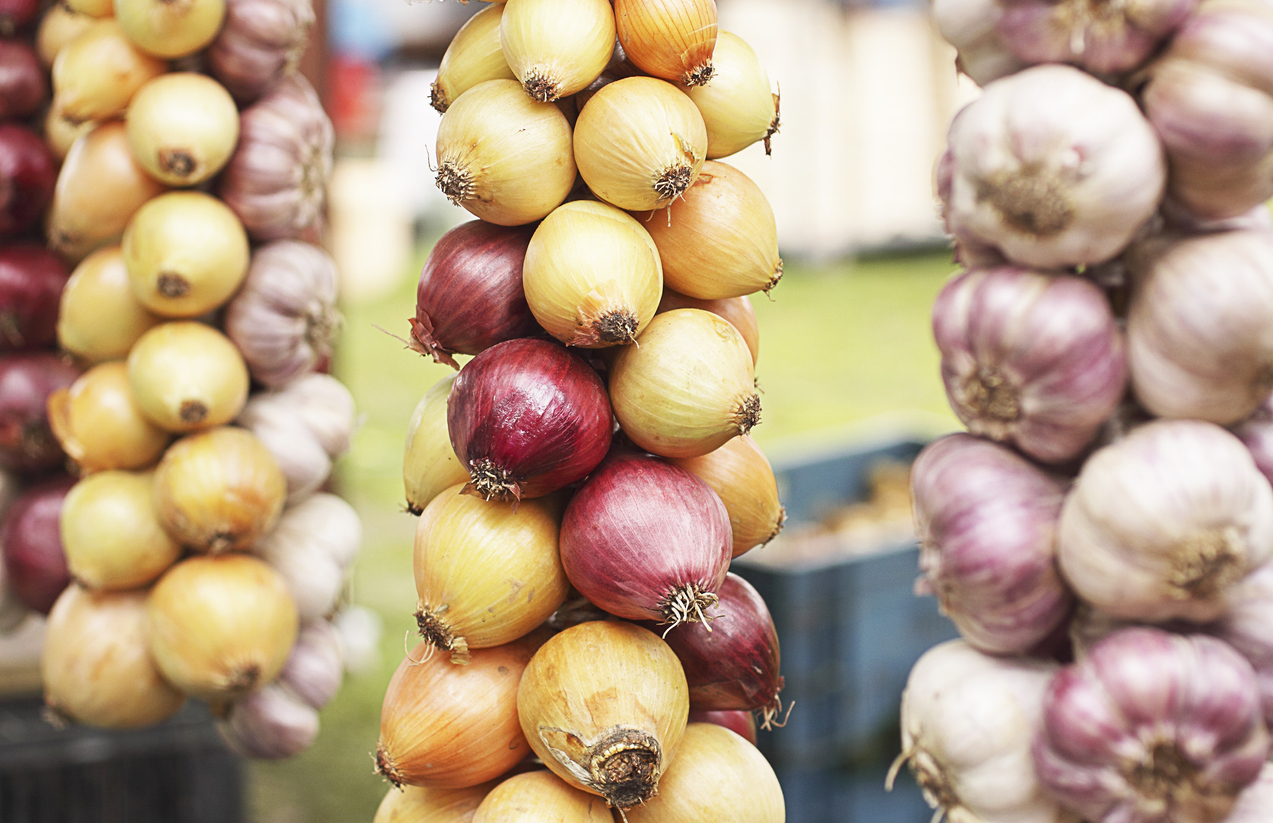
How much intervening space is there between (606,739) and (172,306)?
0.98m

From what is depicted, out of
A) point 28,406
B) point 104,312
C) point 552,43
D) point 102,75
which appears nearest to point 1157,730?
point 552,43

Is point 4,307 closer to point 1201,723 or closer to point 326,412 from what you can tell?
point 326,412

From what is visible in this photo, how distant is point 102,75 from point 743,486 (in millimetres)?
1156

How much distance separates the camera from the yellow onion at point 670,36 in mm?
933

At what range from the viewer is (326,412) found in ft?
5.40

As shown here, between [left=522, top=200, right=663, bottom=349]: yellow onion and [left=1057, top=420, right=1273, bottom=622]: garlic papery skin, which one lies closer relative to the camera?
[left=1057, top=420, right=1273, bottom=622]: garlic papery skin

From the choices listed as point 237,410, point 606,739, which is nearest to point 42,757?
point 237,410

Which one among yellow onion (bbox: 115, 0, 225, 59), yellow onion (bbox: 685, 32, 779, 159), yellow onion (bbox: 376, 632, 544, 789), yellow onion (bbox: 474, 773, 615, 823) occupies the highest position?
yellow onion (bbox: 115, 0, 225, 59)

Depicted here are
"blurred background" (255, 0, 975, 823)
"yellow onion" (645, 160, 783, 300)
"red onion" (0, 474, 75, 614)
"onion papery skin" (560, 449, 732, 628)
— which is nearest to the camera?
"onion papery skin" (560, 449, 732, 628)

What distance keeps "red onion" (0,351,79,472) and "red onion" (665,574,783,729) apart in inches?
49.2

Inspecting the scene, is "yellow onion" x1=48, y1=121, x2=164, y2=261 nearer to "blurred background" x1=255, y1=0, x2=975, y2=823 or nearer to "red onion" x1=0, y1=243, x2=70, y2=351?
"red onion" x1=0, y1=243, x2=70, y2=351

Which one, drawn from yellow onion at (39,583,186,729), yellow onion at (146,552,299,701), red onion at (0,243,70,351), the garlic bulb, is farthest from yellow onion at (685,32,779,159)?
red onion at (0,243,70,351)

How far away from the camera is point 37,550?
5.30 feet

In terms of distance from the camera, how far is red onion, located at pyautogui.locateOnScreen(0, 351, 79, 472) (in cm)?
167
